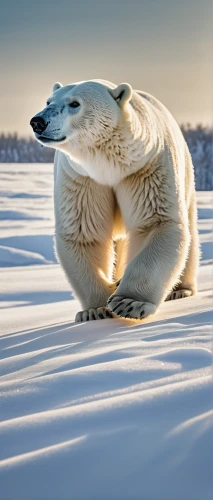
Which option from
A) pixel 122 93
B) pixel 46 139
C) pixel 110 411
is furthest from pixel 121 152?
pixel 110 411

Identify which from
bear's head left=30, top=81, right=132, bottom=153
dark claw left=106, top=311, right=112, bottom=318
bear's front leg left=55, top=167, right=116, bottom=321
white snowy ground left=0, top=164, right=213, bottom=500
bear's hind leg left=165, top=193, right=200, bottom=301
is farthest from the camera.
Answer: bear's hind leg left=165, top=193, right=200, bottom=301

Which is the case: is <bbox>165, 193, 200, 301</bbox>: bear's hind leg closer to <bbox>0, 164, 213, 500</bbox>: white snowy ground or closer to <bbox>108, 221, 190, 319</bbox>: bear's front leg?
<bbox>108, 221, 190, 319</bbox>: bear's front leg

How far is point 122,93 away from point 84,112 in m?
0.18

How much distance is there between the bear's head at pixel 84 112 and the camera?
2.80m

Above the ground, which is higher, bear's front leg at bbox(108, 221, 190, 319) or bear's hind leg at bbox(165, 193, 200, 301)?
bear's front leg at bbox(108, 221, 190, 319)

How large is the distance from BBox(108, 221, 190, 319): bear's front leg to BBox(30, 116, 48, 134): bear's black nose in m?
0.61

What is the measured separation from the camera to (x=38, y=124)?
267cm

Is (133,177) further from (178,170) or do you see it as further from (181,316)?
(181,316)

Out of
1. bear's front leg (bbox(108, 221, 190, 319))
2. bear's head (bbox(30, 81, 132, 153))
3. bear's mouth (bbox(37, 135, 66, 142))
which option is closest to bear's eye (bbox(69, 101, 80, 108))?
bear's head (bbox(30, 81, 132, 153))

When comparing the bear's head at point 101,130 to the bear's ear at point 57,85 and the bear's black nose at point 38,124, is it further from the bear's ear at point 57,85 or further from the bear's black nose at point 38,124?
the bear's ear at point 57,85

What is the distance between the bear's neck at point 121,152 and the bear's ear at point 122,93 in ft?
0.18

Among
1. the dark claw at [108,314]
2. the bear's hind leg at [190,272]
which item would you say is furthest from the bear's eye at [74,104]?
the bear's hind leg at [190,272]

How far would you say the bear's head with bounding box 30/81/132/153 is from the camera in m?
2.80

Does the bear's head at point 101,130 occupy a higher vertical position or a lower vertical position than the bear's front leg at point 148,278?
higher
